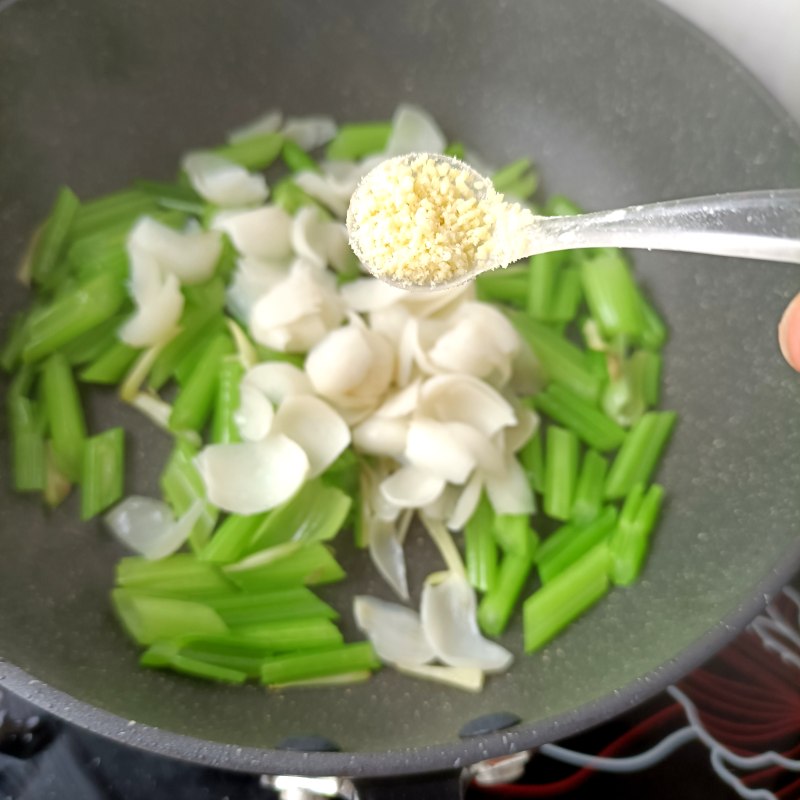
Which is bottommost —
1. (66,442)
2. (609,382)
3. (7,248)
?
(66,442)

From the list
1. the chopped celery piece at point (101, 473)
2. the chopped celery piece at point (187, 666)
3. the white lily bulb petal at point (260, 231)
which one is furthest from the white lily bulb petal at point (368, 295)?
the chopped celery piece at point (187, 666)

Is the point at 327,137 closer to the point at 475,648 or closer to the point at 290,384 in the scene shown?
the point at 290,384

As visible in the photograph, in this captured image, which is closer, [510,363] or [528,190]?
[510,363]

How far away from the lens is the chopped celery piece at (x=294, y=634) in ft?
2.72

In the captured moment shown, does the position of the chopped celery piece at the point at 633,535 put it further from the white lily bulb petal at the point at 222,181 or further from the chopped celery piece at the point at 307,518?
the white lily bulb petal at the point at 222,181

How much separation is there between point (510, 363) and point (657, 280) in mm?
232

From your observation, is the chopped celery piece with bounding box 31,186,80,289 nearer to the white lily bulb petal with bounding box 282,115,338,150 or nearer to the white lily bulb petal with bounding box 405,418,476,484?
the white lily bulb petal with bounding box 282,115,338,150

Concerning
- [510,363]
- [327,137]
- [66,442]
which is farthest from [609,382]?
[66,442]

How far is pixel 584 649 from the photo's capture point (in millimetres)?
829

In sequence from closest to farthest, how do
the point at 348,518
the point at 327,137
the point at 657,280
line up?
the point at 348,518, the point at 657,280, the point at 327,137

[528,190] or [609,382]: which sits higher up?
[528,190]

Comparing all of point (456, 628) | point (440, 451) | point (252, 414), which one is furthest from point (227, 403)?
point (456, 628)

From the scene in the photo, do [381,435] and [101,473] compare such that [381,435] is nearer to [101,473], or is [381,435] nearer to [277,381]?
[277,381]

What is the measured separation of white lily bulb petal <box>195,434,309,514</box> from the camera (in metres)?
0.88
